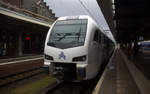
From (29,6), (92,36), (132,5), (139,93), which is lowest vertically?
(139,93)

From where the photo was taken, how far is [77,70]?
5371 millimetres

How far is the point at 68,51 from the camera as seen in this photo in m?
5.50

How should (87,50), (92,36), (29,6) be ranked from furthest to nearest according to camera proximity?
(29,6) < (92,36) < (87,50)

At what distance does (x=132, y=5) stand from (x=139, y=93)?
8135 millimetres

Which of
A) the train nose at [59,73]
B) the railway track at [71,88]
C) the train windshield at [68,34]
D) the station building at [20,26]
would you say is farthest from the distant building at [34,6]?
the train nose at [59,73]

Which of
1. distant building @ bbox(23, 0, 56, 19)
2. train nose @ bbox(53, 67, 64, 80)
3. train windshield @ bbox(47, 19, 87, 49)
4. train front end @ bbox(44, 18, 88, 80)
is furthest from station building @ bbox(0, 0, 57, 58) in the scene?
train nose @ bbox(53, 67, 64, 80)

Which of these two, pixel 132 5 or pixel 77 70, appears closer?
pixel 77 70

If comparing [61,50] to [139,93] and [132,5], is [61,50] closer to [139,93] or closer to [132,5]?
[139,93]

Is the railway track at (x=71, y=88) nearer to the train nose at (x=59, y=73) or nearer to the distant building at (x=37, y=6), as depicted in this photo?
the train nose at (x=59, y=73)

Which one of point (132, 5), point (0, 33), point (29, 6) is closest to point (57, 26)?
point (132, 5)

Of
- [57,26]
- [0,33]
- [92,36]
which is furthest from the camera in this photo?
[0,33]

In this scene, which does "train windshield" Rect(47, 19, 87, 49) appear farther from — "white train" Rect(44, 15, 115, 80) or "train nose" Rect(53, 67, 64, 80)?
"train nose" Rect(53, 67, 64, 80)

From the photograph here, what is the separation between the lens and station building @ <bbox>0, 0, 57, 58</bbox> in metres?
15.3

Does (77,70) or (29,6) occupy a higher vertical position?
(29,6)
